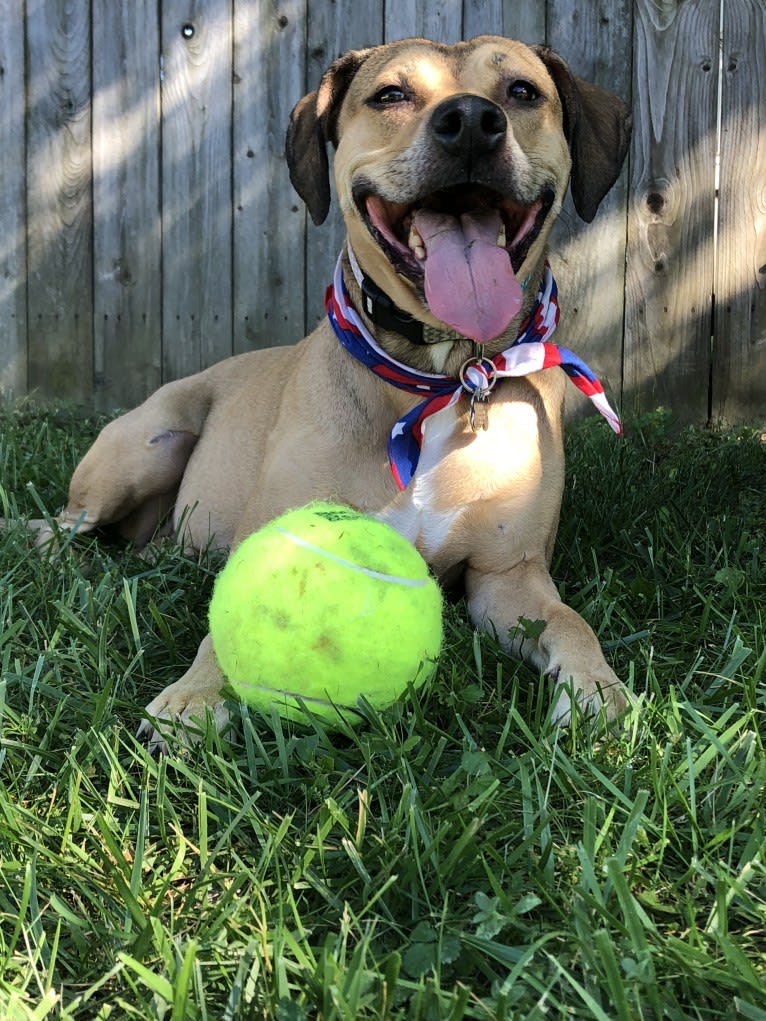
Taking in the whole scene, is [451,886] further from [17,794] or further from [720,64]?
[720,64]

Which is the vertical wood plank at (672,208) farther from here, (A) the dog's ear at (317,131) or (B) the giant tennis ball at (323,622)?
(B) the giant tennis ball at (323,622)

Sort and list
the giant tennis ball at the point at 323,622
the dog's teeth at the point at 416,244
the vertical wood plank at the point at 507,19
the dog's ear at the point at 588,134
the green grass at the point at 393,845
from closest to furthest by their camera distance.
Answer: the green grass at the point at 393,845, the giant tennis ball at the point at 323,622, the dog's teeth at the point at 416,244, the dog's ear at the point at 588,134, the vertical wood plank at the point at 507,19

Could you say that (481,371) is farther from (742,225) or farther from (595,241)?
(742,225)

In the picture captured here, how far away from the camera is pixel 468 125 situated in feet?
8.30

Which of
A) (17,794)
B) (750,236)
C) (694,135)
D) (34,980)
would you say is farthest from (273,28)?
(34,980)

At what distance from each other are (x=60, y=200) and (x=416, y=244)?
3.79 m

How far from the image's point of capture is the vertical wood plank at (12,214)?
5.72 m

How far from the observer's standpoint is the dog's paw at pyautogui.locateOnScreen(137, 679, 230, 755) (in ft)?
6.60

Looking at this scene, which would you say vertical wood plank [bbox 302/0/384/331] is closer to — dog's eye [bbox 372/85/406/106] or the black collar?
dog's eye [bbox 372/85/406/106]

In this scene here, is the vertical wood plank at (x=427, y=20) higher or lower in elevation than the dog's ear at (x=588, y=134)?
higher

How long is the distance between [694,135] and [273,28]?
7.21ft

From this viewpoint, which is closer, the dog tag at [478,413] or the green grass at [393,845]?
the green grass at [393,845]

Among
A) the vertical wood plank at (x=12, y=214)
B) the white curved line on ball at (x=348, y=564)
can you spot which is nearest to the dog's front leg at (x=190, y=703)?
the white curved line on ball at (x=348, y=564)

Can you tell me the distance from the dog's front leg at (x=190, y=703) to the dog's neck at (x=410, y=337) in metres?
0.98
